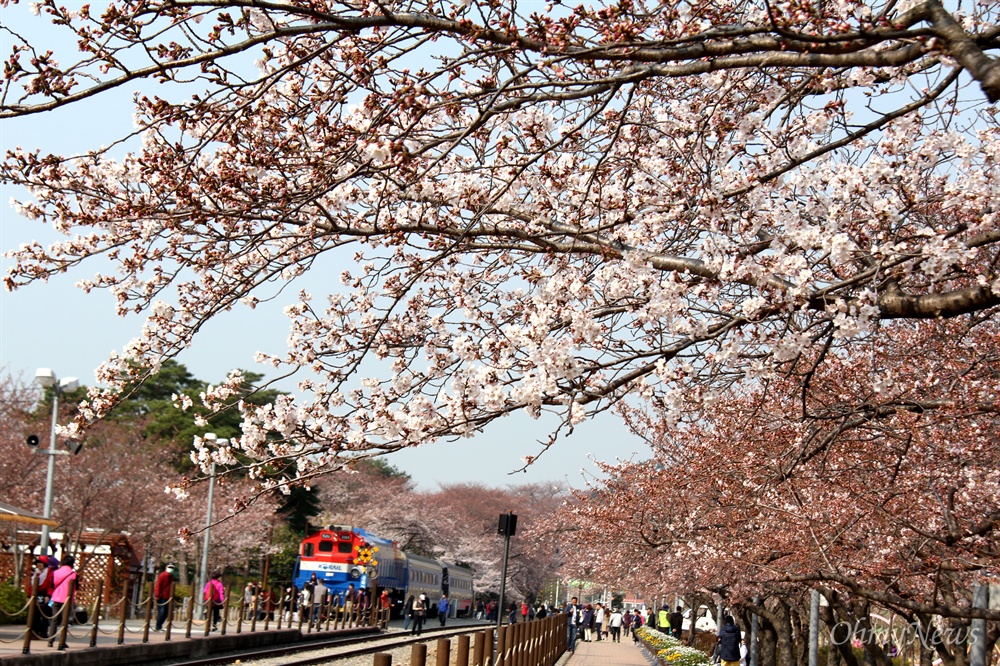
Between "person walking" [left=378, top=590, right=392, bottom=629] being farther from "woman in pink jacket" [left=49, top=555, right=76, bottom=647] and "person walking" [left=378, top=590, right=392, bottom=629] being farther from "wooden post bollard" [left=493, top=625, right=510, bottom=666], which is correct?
"wooden post bollard" [left=493, top=625, right=510, bottom=666]

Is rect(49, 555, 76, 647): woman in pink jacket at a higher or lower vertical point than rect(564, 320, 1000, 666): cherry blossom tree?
lower

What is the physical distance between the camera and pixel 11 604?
782 inches

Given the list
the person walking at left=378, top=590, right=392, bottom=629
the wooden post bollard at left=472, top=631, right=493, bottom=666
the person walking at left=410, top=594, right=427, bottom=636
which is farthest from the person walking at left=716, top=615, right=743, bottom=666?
the person walking at left=378, top=590, right=392, bottom=629

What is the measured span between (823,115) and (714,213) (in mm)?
1034

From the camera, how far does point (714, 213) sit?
5.80 m

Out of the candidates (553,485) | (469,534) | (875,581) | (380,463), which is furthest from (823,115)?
(553,485)

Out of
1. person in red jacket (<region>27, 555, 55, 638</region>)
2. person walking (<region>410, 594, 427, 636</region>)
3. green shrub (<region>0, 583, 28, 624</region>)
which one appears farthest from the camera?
person walking (<region>410, 594, 427, 636</region>)

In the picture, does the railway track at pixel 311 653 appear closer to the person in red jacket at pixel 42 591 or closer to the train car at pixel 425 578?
the person in red jacket at pixel 42 591

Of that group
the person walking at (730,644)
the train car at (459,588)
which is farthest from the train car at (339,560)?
the person walking at (730,644)

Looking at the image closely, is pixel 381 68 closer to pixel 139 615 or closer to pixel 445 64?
pixel 445 64

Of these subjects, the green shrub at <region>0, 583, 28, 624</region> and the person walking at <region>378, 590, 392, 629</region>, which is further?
the person walking at <region>378, 590, 392, 629</region>

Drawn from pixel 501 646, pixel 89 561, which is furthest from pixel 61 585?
pixel 89 561

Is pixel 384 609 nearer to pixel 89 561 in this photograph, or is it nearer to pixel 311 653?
pixel 89 561

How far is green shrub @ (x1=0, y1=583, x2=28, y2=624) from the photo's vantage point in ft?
63.4
